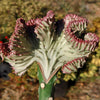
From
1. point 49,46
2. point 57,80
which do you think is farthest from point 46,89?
point 57,80

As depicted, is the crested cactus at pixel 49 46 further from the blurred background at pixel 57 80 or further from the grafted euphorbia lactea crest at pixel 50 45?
the blurred background at pixel 57 80

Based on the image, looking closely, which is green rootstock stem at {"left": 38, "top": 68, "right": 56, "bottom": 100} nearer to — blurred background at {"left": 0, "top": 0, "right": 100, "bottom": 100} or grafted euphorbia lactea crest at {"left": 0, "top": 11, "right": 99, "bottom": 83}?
grafted euphorbia lactea crest at {"left": 0, "top": 11, "right": 99, "bottom": 83}

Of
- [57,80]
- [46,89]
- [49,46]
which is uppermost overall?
[49,46]

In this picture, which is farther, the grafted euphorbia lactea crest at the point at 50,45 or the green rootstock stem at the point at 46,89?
the green rootstock stem at the point at 46,89

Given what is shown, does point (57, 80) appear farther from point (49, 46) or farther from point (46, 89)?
point (49, 46)

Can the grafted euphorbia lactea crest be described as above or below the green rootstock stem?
above

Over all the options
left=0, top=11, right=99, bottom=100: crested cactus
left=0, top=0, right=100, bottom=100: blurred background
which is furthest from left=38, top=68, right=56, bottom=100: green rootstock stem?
left=0, top=0, right=100, bottom=100: blurred background

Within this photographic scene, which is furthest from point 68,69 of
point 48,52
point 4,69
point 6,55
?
point 4,69

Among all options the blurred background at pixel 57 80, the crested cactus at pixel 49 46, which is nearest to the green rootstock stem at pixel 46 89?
the crested cactus at pixel 49 46

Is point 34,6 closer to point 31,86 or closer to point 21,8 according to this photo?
point 21,8
